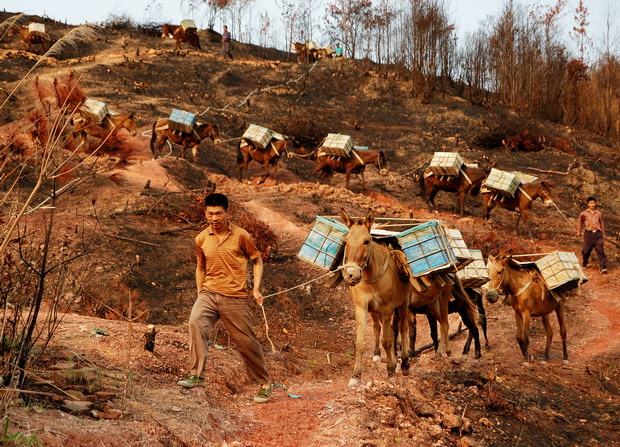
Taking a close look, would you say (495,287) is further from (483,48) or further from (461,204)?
(483,48)

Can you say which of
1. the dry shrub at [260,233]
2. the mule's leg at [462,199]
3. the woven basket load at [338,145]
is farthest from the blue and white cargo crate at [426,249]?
the woven basket load at [338,145]

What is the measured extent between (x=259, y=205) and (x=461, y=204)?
794cm

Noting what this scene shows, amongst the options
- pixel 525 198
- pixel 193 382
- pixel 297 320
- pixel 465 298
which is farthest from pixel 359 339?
pixel 525 198

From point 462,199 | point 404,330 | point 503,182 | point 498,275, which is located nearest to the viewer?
point 404,330

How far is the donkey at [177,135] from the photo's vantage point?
28391 mm

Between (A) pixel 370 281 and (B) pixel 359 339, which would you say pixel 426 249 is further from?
(B) pixel 359 339

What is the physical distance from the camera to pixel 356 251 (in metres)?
7.47

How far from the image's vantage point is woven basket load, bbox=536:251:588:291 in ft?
38.0

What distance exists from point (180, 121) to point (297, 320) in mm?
15107

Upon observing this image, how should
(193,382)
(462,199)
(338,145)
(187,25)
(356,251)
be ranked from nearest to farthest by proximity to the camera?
(193,382)
(356,251)
(462,199)
(338,145)
(187,25)

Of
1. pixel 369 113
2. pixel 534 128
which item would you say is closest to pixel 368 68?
pixel 369 113

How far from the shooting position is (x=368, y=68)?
50.5 meters

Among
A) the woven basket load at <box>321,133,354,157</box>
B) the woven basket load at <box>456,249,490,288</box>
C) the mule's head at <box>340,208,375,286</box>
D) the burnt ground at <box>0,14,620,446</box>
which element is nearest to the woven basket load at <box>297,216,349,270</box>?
the mule's head at <box>340,208,375,286</box>

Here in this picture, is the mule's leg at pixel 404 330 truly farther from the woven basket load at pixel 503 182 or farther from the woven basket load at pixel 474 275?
the woven basket load at pixel 503 182
